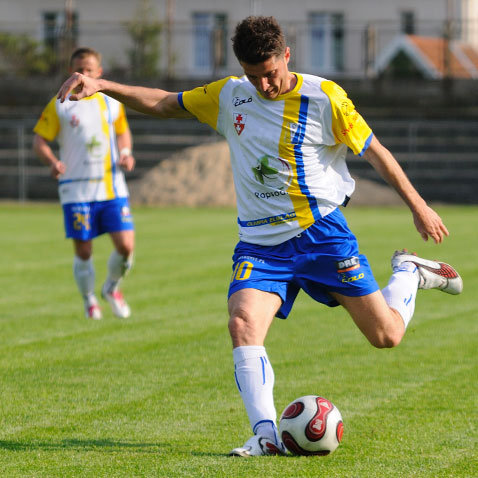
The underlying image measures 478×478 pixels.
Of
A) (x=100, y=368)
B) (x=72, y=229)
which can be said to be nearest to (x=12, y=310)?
(x=72, y=229)

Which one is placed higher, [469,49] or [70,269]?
[469,49]

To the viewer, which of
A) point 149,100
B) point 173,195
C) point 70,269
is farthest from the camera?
point 173,195

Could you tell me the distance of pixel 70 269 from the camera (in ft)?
46.3

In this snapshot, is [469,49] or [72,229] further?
[469,49]

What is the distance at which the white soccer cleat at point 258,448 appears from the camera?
5043mm

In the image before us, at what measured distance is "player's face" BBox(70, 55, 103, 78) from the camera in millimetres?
9266

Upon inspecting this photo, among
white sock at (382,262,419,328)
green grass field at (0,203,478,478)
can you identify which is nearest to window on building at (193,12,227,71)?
green grass field at (0,203,478,478)

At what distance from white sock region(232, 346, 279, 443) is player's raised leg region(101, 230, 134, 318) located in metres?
4.94

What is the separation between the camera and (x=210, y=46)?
3256 cm

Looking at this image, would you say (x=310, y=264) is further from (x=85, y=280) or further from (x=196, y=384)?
(x=85, y=280)

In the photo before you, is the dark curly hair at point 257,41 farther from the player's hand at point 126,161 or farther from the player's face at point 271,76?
the player's hand at point 126,161

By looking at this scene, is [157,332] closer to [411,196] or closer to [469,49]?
[411,196]

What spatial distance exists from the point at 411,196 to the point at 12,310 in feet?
19.7

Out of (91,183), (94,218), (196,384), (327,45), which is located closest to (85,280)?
(94,218)
